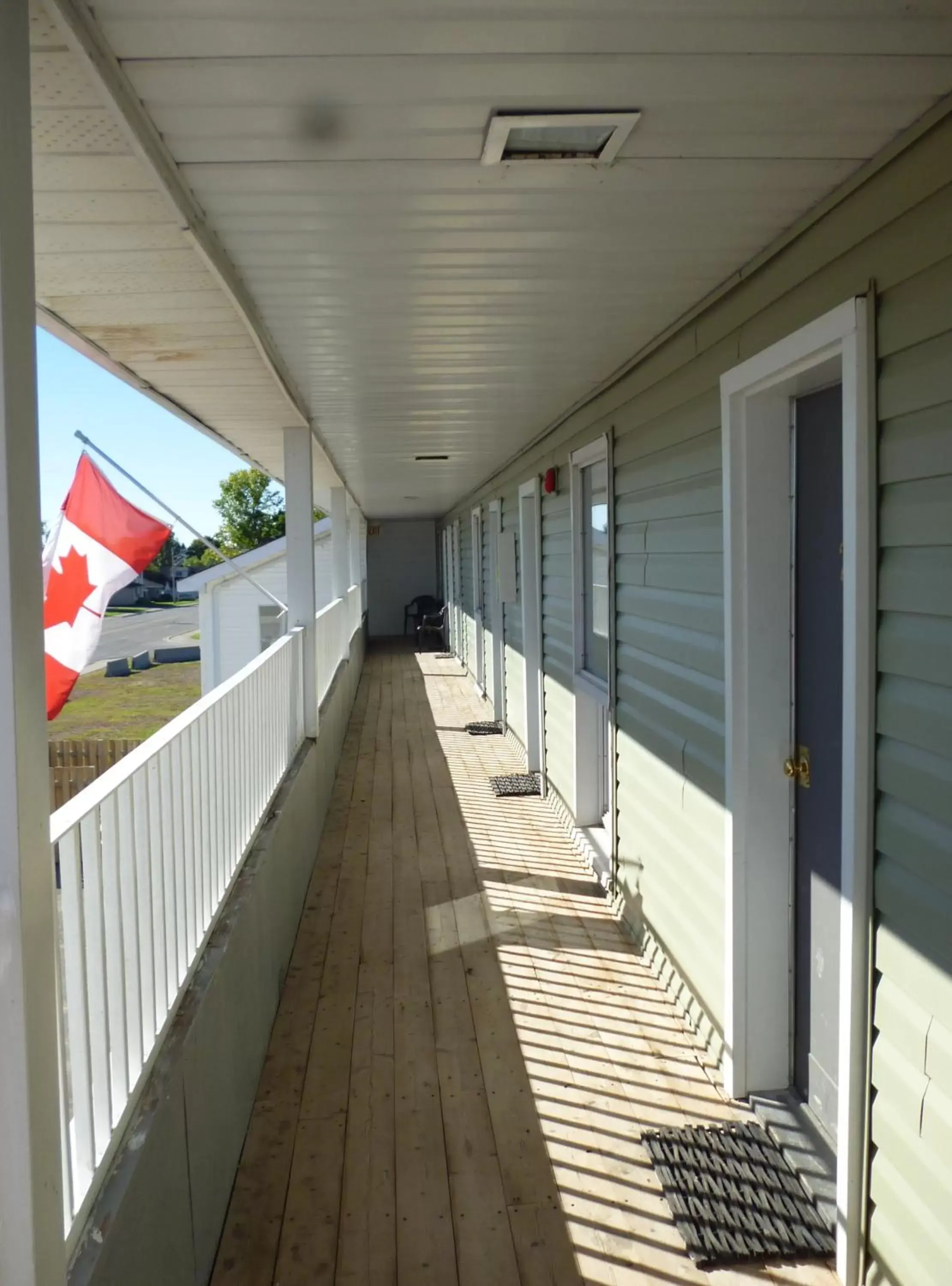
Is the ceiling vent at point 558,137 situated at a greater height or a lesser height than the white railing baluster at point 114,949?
greater

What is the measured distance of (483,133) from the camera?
182cm

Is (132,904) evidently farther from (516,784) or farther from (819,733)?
(516,784)

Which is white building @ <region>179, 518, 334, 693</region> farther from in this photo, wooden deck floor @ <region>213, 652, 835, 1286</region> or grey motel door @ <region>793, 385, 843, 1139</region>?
grey motel door @ <region>793, 385, 843, 1139</region>

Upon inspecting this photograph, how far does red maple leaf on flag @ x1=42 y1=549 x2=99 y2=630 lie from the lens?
3.21 meters

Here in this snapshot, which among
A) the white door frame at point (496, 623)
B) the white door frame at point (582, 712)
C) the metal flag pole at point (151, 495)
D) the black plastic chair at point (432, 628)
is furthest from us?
the black plastic chair at point (432, 628)

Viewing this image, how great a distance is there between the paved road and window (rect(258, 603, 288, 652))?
18015 millimetres

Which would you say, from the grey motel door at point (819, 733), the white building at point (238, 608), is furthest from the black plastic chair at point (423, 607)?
the grey motel door at point (819, 733)

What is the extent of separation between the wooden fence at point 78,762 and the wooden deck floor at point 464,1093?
273 cm

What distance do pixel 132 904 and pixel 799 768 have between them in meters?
1.84

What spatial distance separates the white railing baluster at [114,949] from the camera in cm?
Result: 183

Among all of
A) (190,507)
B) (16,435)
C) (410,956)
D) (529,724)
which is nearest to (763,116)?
(16,435)

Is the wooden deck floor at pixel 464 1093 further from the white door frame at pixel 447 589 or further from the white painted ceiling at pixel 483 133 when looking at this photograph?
the white door frame at pixel 447 589

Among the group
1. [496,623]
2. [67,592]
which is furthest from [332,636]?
[67,592]

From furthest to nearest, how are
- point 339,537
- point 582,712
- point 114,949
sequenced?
point 339,537 → point 582,712 → point 114,949
